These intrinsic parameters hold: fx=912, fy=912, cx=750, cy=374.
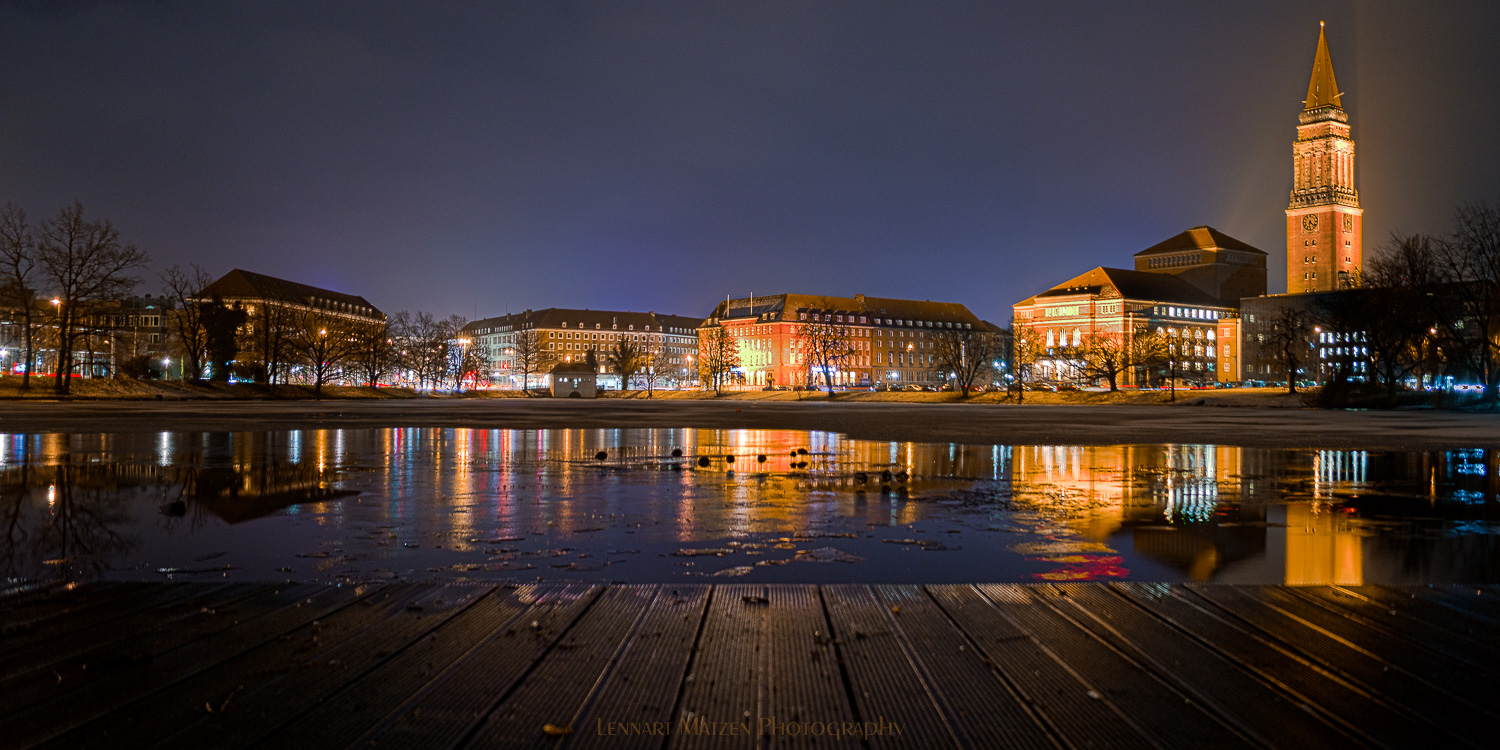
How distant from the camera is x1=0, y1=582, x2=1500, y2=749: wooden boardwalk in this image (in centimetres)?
345

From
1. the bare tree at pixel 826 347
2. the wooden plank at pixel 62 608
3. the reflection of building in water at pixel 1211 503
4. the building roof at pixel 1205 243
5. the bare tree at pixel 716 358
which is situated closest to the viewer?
the wooden plank at pixel 62 608

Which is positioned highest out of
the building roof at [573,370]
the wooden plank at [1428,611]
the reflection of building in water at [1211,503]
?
the building roof at [573,370]

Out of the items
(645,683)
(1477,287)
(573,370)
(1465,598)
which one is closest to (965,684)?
(645,683)

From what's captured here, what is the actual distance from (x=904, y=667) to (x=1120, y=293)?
17568 cm

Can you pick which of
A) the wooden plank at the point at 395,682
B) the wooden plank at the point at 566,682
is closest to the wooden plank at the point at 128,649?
the wooden plank at the point at 395,682

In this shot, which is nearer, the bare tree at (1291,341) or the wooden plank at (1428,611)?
the wooden plank at (1428,611)

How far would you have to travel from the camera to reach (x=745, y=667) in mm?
4160

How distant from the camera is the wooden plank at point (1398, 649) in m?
3.92

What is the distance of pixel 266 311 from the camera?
80188 millimetres

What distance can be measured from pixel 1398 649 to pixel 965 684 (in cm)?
233

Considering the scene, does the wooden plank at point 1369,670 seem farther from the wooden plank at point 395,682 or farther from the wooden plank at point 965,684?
the wooden plank at point 395,682

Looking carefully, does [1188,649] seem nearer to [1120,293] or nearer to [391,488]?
[391,488]

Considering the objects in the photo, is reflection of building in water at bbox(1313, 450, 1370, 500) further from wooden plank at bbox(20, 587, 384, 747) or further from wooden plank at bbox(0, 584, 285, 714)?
wooden plank at bbox(0, 584, 285, 714)

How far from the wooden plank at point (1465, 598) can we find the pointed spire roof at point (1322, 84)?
644ft
